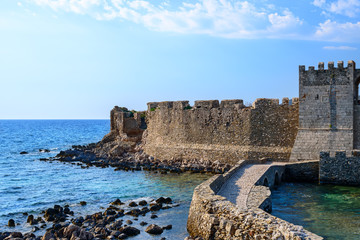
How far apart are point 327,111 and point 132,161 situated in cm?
1771

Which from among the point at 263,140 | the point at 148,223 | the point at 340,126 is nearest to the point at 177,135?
the point at 263,140

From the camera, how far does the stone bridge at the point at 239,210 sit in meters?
9.08

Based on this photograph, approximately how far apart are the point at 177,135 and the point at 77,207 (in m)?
13.3

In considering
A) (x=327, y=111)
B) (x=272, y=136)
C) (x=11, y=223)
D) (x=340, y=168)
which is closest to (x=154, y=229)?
(x=11, y=223)

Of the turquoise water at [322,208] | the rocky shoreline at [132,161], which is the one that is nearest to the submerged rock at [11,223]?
the turquoise water at [322,208]

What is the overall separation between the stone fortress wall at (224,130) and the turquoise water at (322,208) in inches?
160

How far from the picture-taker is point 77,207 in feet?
59.5

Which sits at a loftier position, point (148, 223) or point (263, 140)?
point (263, 140)

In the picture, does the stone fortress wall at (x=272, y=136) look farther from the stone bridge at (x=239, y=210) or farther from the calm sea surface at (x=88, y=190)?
the calm sea surface at (x=88, y=190)

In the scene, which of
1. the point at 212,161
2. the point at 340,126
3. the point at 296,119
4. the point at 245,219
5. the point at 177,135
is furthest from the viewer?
the point at 177,135

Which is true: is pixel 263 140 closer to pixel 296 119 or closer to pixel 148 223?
pixel 296 119

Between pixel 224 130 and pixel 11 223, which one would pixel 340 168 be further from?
pixel 11 223

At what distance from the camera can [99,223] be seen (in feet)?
48.3

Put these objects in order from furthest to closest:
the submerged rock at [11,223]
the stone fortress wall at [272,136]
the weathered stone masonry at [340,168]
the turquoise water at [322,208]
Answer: the weathered stone masonry at [340,168]
the submerged rock at [11,223]
the stone fortress wall at [272,136]
the turquoise water at [322,208]
